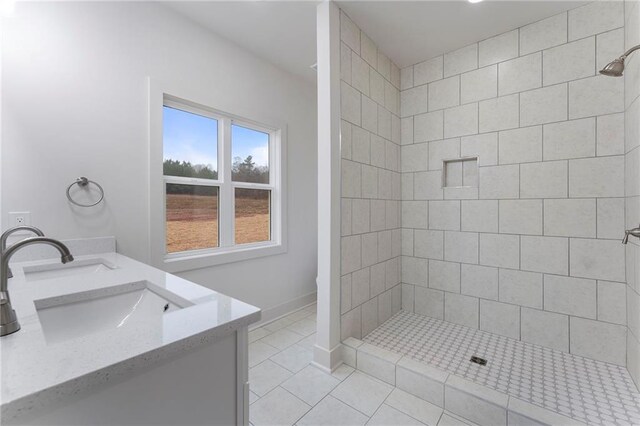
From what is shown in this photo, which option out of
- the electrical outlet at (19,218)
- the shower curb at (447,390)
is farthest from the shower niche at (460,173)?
the electrical outlet at (19,218)

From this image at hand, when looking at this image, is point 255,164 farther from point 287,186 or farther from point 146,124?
point 146,124

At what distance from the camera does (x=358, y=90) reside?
209 cm

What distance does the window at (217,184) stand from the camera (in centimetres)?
213

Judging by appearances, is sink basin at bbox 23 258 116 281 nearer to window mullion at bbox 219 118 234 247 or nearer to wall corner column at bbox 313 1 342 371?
window mullion at bbox 219 118 234 247

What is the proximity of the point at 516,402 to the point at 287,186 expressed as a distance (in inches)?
92.3

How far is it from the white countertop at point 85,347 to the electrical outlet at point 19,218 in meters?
0.62

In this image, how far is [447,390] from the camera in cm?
153

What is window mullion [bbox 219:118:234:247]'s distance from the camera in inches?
95.3

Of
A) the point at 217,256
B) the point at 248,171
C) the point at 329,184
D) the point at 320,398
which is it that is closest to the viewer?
the point at 320,398

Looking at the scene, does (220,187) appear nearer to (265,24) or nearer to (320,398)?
(265,24)

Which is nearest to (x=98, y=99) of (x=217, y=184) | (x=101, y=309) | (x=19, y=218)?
(x=19, y=218)

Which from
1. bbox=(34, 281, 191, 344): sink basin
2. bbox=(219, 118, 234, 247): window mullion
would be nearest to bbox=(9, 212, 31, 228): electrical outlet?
bbox=(34, 281, 191, 344): sink basin

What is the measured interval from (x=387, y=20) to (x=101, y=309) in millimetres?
2447

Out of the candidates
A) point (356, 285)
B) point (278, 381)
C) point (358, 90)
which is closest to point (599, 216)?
point (356, 285)
